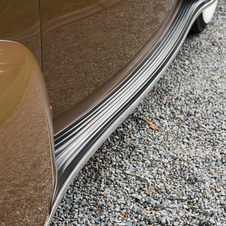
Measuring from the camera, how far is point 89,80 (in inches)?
57.2

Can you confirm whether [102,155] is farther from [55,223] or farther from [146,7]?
[146,7]

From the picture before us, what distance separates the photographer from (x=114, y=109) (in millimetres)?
1671

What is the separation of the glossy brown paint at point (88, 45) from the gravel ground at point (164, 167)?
1.81 feet

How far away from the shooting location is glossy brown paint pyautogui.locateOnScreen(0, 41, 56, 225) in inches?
35.2

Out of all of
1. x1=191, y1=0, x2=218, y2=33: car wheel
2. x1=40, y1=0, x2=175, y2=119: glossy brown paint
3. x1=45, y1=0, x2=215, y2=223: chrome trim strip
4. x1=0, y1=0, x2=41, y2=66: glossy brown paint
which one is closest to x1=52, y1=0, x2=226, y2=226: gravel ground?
x1=45, y1=0, x2=215, y2=223: chrome trim strip

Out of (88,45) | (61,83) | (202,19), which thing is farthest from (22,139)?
(202,19)

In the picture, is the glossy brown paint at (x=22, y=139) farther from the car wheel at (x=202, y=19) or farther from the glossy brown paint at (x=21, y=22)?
the car wheel at (x=202, y=19)

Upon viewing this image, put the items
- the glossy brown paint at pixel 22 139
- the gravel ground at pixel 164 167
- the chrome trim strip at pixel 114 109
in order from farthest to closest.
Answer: the gravel ground at pixel 164 167, the chrome trim strip at pixel 114 109, the glossy brown paint at pixel 22 139

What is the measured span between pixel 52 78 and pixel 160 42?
3.79ft

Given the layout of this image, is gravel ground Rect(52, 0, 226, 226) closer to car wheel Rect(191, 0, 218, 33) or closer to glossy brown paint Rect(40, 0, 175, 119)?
glossy brown paint Rect(40, 0, 175, 119)

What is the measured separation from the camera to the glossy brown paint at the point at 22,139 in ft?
2.93

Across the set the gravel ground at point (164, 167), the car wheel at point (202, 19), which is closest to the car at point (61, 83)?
the gravel ground at point (164, 167)

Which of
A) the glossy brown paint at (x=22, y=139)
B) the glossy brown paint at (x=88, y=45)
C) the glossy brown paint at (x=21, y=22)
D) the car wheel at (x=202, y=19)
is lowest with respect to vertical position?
the glossy brown paint at (x=22, y=139)

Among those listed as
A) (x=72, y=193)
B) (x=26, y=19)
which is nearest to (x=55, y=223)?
(x=72, y=193)
